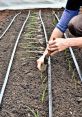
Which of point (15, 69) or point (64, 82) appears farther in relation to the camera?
point (15, 69)

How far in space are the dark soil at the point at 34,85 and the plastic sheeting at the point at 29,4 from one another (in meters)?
5.55

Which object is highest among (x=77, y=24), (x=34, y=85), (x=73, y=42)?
(x=73, y=42)

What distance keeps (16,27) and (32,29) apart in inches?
28.5

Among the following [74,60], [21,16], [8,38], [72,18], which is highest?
[72,18]

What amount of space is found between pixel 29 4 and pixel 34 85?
8.30 m

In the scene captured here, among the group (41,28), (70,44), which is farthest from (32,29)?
(70,44)

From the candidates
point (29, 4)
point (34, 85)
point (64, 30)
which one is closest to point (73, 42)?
point (64, 30)

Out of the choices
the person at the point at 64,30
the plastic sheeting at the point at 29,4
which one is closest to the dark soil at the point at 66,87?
the person at the point at 64,30

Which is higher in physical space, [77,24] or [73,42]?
[73,42]

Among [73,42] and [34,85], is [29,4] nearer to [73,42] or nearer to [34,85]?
[34,85]

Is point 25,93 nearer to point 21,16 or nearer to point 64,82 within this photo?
point 64,82

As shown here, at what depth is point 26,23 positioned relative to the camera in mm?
9320

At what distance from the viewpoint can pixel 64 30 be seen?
4180 mm

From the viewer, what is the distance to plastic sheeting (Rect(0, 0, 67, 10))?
12547mm
